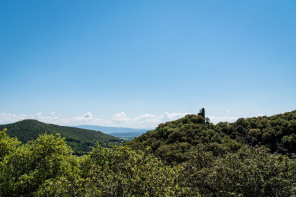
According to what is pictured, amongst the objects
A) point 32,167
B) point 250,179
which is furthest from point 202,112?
point 32,167

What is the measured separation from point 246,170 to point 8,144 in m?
33.0

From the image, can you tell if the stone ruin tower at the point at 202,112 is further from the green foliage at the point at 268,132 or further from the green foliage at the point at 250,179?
the green foliage at the point at 250,179

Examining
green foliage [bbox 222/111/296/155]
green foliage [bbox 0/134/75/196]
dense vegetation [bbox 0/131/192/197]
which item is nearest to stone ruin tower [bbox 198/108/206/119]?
green foliage [bbox 222/111/296/155]

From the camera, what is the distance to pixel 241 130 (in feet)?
192

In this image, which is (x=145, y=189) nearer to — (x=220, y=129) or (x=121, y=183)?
(x=121, y=183)

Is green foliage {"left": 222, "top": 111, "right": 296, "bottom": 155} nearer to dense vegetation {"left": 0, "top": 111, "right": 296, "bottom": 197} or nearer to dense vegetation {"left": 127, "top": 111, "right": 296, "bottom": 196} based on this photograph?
dense vegetation {"left": 127, "top": 111, "right": 296, "bottom": 196}

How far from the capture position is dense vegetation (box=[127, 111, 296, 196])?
50.6 ft

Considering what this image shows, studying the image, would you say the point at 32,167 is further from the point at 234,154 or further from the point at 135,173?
the point at 234,154

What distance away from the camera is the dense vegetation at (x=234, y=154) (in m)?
15.4

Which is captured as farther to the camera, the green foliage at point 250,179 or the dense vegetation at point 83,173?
the green foliage at point 250,179

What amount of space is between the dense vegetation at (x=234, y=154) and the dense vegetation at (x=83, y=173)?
4.39 m

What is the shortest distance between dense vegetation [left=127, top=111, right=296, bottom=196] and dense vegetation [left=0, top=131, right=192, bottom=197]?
14.4ft

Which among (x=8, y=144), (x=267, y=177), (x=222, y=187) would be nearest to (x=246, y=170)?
(x=267, y=177)

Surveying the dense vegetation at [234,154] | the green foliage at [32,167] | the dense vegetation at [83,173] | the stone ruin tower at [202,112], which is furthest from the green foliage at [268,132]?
the green foliage at [32,167]
